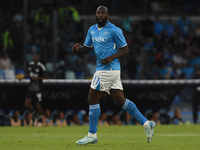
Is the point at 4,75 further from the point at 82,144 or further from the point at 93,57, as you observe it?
the point at 82,144

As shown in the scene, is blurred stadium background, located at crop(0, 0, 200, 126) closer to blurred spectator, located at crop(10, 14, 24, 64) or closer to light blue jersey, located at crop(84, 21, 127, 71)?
blurred spectator, located at crop(10, 14, 24, 64)

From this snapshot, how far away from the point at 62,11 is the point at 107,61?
11242 mm

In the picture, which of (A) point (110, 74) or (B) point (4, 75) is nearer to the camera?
(A) point (110, 74)

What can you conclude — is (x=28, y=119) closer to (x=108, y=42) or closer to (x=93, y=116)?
(x=93, y=116)

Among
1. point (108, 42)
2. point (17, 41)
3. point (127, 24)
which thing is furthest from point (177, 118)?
point (108, 42)

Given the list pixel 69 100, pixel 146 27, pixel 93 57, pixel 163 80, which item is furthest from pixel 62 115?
pixel 146 27

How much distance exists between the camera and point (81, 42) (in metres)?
16.7

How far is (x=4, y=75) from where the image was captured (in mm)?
15570

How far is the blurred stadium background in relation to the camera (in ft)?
52.2

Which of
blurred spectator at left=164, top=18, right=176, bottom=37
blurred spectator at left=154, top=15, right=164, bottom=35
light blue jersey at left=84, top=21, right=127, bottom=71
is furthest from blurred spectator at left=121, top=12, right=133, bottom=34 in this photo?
light blue jersey at left=84, top=21, right=127, bottom=71

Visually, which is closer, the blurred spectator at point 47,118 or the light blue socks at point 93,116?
the light blue socks at point 93,116

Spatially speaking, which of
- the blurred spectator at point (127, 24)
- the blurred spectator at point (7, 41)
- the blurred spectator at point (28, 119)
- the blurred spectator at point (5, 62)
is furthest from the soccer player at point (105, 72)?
the blurred spectator at point (127, 24)

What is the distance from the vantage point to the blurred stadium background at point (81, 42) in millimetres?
15914

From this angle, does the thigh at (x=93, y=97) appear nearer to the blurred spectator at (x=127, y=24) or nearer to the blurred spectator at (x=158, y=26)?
the blurred spectator at (x=127, y=24)
